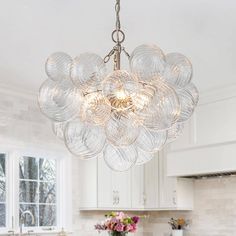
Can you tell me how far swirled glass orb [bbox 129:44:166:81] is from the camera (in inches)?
106

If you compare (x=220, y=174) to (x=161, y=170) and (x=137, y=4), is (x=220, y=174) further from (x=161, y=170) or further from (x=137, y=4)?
(x=137, y=4)

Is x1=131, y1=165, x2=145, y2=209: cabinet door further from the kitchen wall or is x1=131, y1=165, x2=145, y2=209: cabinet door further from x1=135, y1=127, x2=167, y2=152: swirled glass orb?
x1=135, y1=127, x2=167, y2=152: swirled glass orb

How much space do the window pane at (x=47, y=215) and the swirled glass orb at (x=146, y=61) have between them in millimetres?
3343

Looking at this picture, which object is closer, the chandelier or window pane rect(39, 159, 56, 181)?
the chandelier

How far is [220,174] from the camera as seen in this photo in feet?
19.0

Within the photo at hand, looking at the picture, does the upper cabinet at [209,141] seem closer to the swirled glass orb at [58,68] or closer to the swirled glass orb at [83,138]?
the swirled glass orb at [83,138]

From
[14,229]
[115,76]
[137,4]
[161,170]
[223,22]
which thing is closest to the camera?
[115,76]

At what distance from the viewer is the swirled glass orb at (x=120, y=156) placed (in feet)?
10.00

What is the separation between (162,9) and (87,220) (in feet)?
10.9

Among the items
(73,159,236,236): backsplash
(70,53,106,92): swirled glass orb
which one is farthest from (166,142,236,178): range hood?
(70,53,106,92): swirled glass orb

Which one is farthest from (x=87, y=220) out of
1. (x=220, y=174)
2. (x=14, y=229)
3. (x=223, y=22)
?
(x=223, y=22)

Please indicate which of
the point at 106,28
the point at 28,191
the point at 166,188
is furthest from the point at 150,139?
the point at 166,188

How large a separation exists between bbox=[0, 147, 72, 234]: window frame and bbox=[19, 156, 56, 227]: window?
5cm

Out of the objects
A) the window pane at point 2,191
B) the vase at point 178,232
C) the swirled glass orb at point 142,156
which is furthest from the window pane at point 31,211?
the swirled glass orb at point 142,156
